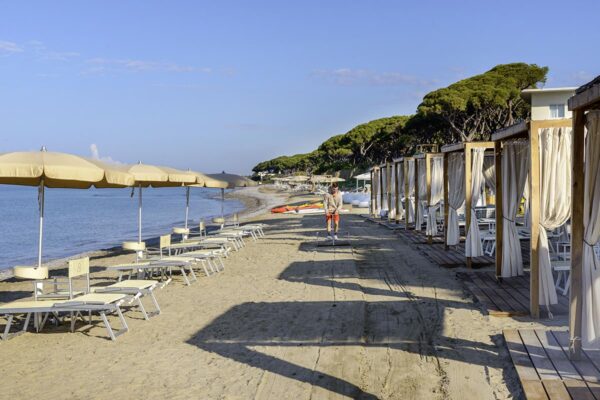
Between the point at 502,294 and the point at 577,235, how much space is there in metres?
2.61

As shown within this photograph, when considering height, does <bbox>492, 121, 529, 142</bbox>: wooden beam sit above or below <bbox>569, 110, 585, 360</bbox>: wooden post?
above

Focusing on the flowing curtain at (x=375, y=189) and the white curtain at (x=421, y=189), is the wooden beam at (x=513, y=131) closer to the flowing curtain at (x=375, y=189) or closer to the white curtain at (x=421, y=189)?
the white curtain at (x=421, y=189)

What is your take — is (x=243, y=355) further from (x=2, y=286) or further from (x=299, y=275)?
(x=2, y=286)

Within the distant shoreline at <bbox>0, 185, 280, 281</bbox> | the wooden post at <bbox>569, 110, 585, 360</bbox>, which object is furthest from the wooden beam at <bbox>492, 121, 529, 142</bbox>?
the distant shoreline at <bbox>0, 185, 280, 281</bbox>

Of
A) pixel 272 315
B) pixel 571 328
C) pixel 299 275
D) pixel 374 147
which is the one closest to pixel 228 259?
pixel 299 275

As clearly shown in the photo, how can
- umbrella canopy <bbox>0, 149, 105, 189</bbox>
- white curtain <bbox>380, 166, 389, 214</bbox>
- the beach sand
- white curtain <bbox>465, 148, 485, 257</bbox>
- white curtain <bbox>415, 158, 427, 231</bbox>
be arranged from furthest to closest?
white curtain <bbox>380, 166, 389, 214</bbox>
white curtain <bbox>415, 158, 427, 231</bbox>
white curtain <bbox>465, 148, 485, 257</bbox>
umbrella canopy <bbox>0, 149, 105, 189</bbox>
the beach sand

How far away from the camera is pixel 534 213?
562 cm

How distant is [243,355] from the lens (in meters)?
4.87

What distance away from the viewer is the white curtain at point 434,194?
1233cm

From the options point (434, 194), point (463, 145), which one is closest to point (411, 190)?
point (434, 194)

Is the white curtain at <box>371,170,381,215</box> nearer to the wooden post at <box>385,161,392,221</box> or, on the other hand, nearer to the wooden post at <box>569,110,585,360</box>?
the wooden post at <box>385,161,392,221</box>

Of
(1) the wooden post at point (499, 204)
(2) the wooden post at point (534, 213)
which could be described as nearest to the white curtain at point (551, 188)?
(2) the wooden post at point (534, 213)

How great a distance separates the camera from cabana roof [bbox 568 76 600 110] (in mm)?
3716

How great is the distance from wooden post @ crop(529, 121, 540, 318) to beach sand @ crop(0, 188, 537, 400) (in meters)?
0.40
